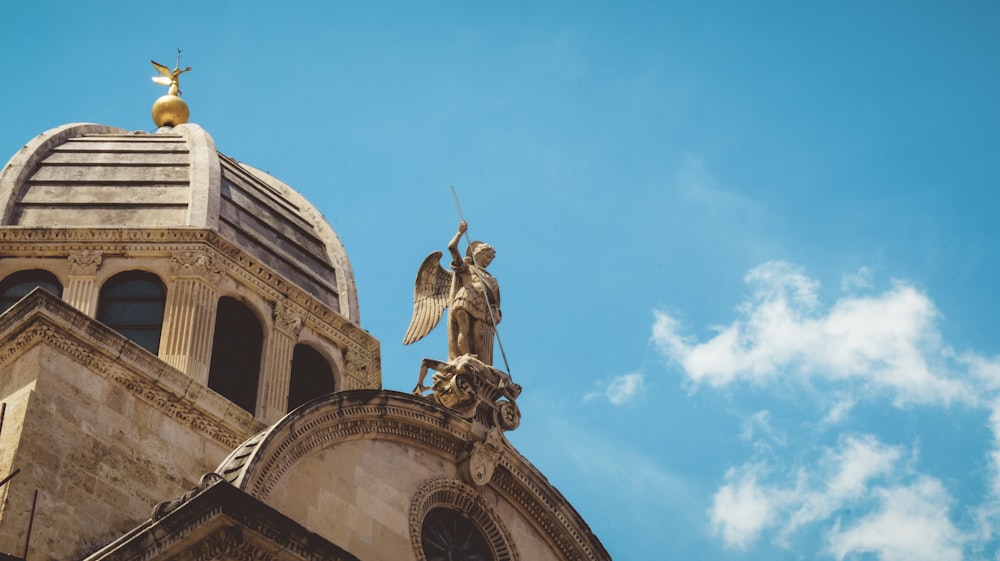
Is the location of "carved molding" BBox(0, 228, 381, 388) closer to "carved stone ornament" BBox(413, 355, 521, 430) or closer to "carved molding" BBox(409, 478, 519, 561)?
"carved stone ornament" BBox(413, 355, 521, 430)

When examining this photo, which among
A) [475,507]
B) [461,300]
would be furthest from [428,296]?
[475,507]

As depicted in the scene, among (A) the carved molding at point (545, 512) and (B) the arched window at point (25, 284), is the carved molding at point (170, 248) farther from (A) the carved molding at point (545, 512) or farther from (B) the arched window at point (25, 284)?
(A) the carved molding at point (545, 512)

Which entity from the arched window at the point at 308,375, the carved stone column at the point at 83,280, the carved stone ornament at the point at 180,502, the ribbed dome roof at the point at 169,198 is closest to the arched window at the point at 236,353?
the arched window at the point at 308,375

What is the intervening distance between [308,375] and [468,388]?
7.20 m

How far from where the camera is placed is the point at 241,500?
787 inches

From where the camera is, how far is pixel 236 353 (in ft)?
99.7

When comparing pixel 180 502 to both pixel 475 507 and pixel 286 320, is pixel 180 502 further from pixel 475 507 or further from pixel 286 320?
pixel 286 320

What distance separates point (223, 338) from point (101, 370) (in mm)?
4388

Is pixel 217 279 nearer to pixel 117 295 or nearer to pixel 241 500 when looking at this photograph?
pixel 117 295

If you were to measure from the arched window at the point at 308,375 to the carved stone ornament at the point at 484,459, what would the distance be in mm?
7129

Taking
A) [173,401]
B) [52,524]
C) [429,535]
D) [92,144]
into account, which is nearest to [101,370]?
[173,401]

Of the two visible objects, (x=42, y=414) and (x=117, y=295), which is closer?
(x=42, y=414)

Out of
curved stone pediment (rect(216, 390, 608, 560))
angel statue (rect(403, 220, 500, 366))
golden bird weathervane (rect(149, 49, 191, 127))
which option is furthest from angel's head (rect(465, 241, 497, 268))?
golden bird weathervane (rect(149, 49, 191, 127))

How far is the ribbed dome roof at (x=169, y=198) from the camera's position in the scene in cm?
3212
